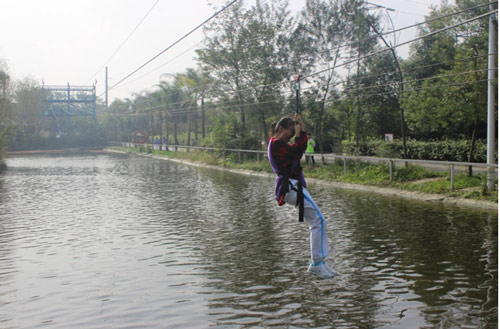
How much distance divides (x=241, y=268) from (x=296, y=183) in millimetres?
1687

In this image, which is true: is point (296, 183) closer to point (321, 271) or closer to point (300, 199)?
point (300, 199)

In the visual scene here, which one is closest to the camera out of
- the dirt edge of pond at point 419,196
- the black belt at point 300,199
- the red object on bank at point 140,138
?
the black belt at point 300,199

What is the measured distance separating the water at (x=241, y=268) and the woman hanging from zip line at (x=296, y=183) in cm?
39

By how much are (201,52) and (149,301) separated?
30754 mm

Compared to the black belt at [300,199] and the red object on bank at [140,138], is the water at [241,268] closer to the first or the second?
the black belt at [300,199]

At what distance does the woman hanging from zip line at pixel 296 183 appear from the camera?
6.47m

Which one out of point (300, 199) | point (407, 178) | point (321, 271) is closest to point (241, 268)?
point (321, 271)

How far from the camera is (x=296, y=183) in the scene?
654 cm

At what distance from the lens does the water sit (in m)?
5.44

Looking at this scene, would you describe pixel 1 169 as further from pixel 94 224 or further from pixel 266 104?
pixel 94 224

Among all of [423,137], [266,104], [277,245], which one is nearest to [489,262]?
[277,245]

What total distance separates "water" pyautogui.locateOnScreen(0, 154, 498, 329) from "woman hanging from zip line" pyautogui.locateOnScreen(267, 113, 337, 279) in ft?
1.27

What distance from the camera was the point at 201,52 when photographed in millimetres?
35406

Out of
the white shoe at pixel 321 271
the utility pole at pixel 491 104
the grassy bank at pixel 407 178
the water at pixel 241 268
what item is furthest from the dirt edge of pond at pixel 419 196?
the white shoe at pixel 321 271
